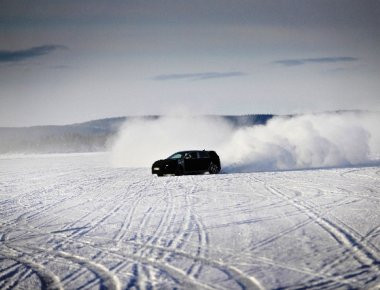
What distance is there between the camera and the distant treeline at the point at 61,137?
499ft

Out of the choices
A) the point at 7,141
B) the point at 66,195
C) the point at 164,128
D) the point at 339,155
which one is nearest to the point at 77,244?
the point at 66,195

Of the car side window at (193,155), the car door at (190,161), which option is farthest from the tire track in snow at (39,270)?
the car side window at (193,155)

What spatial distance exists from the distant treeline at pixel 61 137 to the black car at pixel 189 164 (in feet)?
407

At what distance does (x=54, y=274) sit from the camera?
5.80 m

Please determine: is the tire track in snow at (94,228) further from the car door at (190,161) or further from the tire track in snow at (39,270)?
the car door at (190,161)

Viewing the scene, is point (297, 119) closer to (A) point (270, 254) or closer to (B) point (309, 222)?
(B) point (309, 222)

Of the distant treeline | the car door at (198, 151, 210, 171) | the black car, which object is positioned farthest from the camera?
the distant treeline

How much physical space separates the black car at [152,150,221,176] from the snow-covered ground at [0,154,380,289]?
721 centimetres

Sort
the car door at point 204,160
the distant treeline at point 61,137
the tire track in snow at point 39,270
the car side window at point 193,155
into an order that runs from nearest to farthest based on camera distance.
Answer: the tire track in snow at point 39,270 < the car side window at point 193,155 < the car door at point 204,160 < the distant treeline at point 61,137

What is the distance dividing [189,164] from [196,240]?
14.2 meters

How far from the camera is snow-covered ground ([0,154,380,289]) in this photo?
5.42 meters

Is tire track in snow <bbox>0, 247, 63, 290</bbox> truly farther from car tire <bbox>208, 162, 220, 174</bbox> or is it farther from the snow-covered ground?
car tire <bbox>208, 162, 220, 174</bbox>

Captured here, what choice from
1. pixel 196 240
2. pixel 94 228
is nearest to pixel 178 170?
pixel 94 228

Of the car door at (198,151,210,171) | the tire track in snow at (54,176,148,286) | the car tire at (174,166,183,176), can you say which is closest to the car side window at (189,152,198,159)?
the car door at (198,151,210,171)
